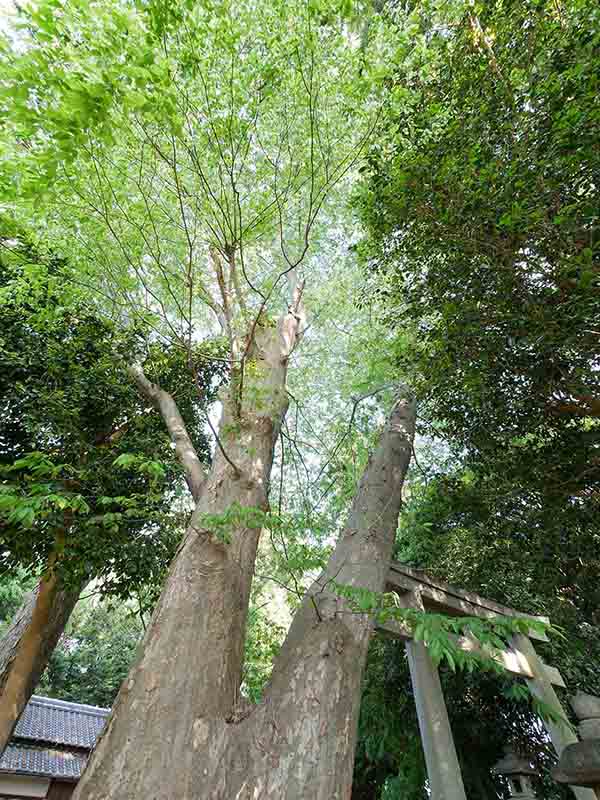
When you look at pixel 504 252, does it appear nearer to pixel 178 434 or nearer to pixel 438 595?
pixel 178 434

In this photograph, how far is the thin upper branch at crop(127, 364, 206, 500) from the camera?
9.55 feet

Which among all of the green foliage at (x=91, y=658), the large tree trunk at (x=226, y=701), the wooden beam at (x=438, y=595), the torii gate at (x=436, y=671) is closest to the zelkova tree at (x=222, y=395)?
the large tree trunk at (x=226, y=701)

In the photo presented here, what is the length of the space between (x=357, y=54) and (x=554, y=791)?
7903mm

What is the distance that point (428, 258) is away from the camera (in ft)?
11.2

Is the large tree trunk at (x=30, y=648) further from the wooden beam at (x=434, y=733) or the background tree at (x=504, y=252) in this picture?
the background tree at (x=504, y=252)

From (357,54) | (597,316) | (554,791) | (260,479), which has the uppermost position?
(357,54)

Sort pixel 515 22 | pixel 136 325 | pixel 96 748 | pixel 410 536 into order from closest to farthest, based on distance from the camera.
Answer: pixel 96 748, pixel 515 22, pixel 136 325, pixel 410 536

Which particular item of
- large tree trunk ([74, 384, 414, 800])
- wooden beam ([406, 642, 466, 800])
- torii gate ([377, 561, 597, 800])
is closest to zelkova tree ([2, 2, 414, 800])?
large tree trunk ([74, 384, 414, 800])

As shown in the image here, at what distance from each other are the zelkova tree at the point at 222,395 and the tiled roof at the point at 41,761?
33.7 ft

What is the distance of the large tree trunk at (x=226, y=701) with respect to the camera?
1.45 m

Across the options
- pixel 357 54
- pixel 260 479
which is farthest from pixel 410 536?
pixel 357 54

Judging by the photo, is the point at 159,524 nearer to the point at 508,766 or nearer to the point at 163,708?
the point at 163,708

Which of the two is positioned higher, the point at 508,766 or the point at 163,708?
the point at 508,766

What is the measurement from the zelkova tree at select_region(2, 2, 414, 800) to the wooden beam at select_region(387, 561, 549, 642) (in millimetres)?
1049
